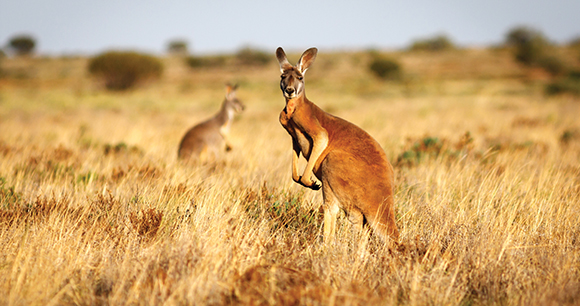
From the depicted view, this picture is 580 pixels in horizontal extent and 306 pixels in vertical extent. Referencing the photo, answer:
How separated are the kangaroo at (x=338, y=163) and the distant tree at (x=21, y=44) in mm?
111852

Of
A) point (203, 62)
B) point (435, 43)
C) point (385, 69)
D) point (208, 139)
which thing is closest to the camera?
point (208, 139)

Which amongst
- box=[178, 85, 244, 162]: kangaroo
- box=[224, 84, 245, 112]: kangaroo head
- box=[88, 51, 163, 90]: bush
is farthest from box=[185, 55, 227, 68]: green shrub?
box=[178, 85, 244, 162]: kangaroo

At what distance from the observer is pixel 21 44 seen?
303 feet

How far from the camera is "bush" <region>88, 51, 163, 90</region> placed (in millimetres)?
37000

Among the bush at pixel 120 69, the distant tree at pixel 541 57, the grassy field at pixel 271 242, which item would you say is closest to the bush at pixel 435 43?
the distant tree at pixel 541 57

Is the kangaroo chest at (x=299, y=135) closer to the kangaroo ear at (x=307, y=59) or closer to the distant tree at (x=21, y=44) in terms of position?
the kangaroo ear at (x=307, y=59)

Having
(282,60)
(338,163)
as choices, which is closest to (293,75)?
(282,60)

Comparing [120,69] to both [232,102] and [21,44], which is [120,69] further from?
[21,44]

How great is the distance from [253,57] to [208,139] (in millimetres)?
67140

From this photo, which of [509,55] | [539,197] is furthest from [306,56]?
[509,55]

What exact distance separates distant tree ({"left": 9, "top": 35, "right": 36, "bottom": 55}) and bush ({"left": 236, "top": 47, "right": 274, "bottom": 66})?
57123mm

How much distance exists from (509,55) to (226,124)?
65.0m

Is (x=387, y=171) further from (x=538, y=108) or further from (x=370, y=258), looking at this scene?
(x=538, y=108)

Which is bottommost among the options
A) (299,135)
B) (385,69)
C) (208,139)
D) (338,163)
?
(208,139)
